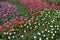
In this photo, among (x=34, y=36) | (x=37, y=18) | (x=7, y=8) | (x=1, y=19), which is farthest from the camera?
(x=7, y=8)

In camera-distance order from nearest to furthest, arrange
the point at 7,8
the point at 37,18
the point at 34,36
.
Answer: the point at 34,36 < the point at 37,18 < the point at 7,8

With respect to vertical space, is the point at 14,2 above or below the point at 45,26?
below

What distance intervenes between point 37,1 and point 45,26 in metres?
3.98

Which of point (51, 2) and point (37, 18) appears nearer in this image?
point (37, 18)

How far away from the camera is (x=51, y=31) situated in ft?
26.6

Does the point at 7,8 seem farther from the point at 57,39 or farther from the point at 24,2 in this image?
the point at 57,39

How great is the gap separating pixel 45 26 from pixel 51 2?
5.06m

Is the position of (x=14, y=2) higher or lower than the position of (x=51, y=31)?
lower

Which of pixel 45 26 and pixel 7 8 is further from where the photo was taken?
pixel 7 8

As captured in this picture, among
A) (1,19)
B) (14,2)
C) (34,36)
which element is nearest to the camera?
(34,36)

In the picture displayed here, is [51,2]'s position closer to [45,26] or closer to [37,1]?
[37,1]

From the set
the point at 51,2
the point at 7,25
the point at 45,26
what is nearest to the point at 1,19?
the point at 7,25

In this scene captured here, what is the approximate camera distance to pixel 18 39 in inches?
306

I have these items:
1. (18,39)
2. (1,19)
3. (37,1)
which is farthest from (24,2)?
(18,39)
